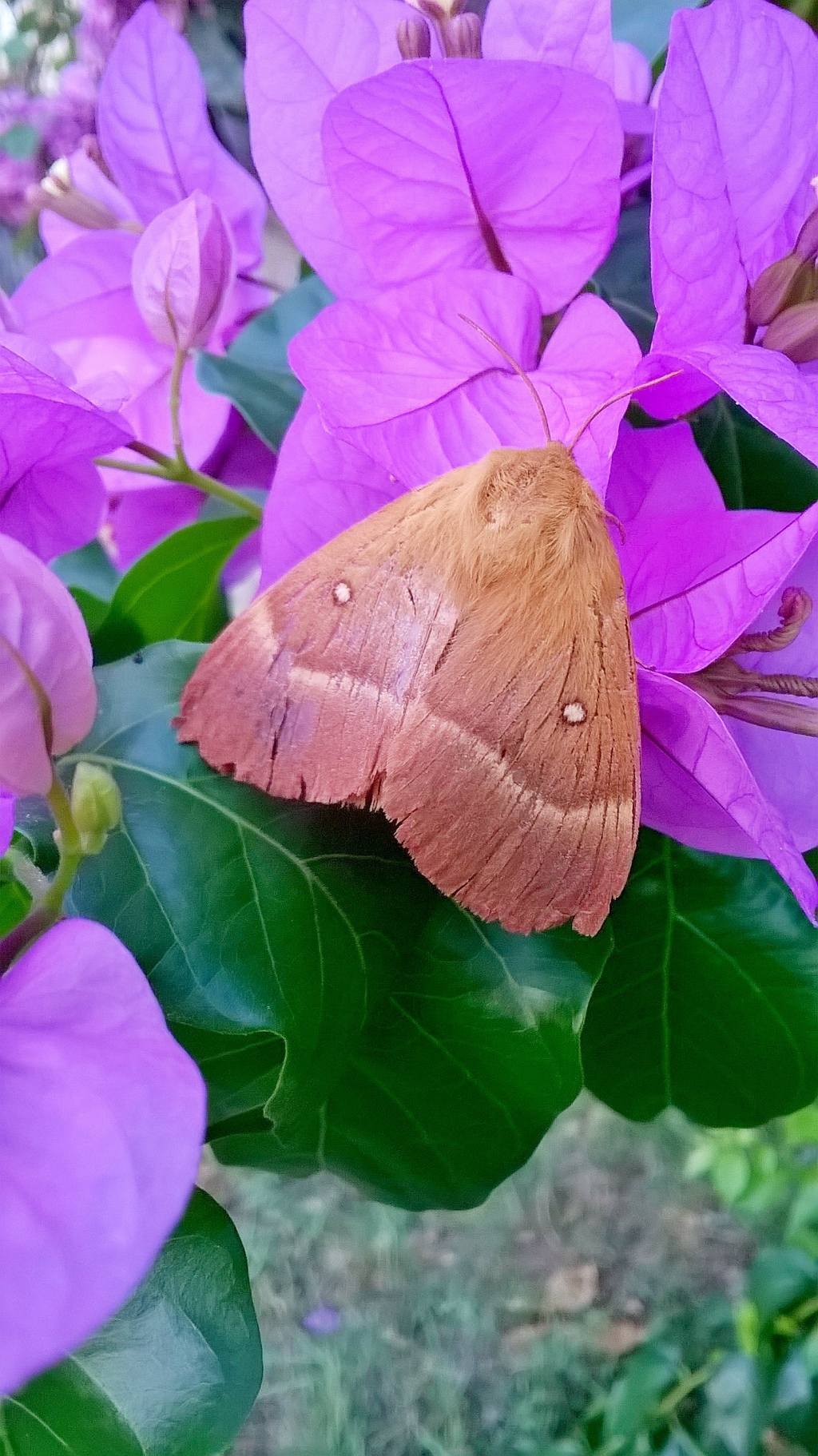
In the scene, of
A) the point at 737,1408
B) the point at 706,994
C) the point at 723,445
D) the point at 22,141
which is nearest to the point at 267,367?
the point at 723,445

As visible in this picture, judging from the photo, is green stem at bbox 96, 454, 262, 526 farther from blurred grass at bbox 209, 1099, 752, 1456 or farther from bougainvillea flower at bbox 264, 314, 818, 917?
blurred grass at bbox 209, 1099, 752, 1456

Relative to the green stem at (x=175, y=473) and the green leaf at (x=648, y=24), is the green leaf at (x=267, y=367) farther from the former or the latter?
the green leaf at (x=648, y=24)

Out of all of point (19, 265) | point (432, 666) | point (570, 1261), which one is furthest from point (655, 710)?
point (19, 265)

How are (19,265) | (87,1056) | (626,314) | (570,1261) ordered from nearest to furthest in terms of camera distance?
(87,1056), (626,314), (570,1261), (19,265)

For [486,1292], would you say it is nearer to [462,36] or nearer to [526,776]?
[526,776]

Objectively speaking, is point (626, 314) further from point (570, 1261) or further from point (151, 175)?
point (570, 1261)

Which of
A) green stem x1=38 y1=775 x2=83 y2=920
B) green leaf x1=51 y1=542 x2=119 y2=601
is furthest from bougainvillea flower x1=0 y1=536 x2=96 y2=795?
green leaf x1=51 y1=542 x2=119 y2=601

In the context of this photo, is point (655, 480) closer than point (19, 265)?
Yes
